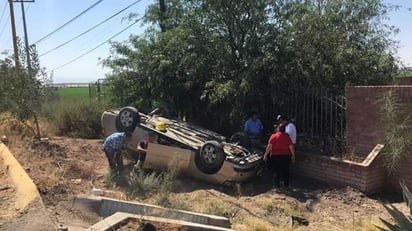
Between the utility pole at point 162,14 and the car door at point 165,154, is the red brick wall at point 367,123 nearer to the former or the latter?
the car door at point 165,154

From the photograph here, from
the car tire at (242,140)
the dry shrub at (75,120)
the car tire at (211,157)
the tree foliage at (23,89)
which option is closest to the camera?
the car tire at (211,157)

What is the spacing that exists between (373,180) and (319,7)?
18.8 feet

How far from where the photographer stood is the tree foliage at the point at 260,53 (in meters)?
12.6

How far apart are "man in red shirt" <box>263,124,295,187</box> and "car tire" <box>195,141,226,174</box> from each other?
109 cm

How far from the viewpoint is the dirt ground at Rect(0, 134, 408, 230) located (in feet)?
26.9

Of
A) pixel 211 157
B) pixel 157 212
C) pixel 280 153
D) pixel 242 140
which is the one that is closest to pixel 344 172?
pixel 280 153

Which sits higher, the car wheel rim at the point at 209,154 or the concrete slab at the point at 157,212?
the car wheel rim at the point at 209,154

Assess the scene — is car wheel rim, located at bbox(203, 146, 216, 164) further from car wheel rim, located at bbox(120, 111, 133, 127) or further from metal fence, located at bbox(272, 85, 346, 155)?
metal fence, located at bbox(272, 85, 346, 155)

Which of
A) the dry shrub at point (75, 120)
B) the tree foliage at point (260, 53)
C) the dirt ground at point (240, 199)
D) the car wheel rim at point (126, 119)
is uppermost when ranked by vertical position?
the tree foliage at point (260, 53)

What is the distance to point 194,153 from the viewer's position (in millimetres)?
11062

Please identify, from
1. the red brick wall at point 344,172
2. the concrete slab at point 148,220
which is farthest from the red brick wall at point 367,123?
the concrete slab at point 148,220

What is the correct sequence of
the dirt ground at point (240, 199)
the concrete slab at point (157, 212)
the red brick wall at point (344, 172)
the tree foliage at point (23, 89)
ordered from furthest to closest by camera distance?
the tree foliage at point (23, 89)
the red brick wall at point (344, 172)
the dirt ground at point (240, 199)
the concrete slab at point (157, 212)

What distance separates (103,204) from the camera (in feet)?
26.2

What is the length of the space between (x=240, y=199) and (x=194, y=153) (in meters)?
1.54
